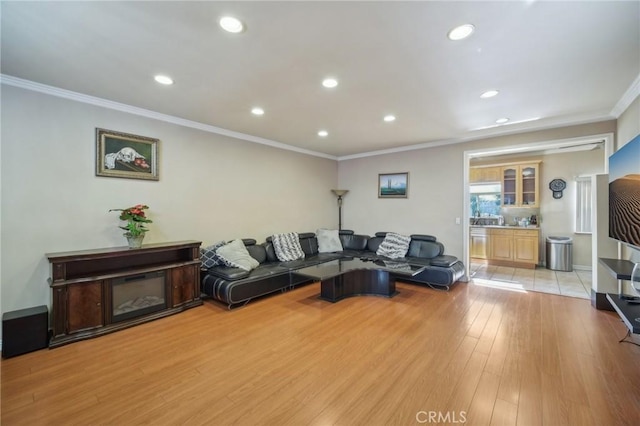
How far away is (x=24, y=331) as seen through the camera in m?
2.63

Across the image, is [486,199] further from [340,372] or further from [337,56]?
[340,372]

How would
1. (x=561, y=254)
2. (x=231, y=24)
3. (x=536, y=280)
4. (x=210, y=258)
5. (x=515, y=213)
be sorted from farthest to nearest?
(x=515, y=213) → (x=561, y=254) → (x=536, y=280) → (x=210, y=258) → (x=231, y=24)

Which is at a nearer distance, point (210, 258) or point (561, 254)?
point (210, 258)

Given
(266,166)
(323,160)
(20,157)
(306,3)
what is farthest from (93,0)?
(323,160)

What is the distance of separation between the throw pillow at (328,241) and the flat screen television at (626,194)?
4.32 m

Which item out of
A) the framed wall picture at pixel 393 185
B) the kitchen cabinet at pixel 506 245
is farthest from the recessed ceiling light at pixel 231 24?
the kitchen cabinet at pixel 506 245

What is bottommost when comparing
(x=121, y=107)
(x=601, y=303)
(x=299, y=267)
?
(x=601, y=303)

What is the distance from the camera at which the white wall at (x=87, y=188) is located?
2.82m

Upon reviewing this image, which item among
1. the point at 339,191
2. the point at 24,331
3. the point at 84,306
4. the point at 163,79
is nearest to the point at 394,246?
the point at 339,191

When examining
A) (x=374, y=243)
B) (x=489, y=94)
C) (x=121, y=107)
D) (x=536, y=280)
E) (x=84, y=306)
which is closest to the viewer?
(x=84, y=306)

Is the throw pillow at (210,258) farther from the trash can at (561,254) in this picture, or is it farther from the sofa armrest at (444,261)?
the trash can at (561,254)

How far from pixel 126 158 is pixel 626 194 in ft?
19.0

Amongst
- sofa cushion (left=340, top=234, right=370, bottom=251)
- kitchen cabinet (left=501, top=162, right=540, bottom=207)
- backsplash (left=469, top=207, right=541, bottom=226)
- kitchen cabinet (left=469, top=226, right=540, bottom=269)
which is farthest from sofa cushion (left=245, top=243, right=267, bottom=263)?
kitchen cabinet (left=501, top=162, right=540, bottom=207)

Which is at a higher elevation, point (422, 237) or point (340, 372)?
point (422, 237)
